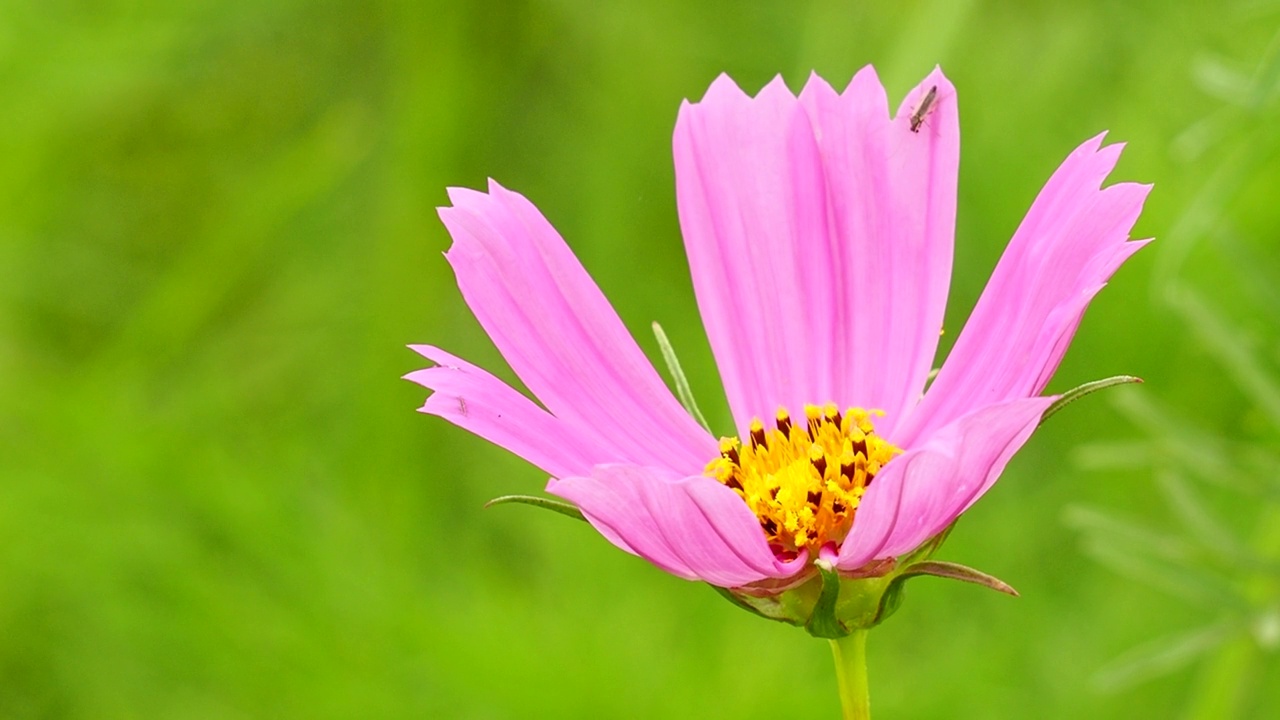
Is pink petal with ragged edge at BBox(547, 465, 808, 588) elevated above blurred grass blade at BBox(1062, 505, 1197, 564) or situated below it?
above

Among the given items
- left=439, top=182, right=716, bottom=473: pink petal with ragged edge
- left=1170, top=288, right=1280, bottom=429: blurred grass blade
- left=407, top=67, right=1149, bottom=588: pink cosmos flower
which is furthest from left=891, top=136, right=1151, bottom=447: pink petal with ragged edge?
left=1170, top=288, right=1280, bottom=429: blurred grass blade

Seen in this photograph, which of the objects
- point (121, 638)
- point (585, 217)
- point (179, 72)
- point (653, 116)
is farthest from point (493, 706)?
point (179, 72)

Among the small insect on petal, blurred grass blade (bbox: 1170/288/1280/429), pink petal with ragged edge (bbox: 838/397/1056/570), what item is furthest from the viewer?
blurred grass blade (bbox: 1170/288/1280/429)

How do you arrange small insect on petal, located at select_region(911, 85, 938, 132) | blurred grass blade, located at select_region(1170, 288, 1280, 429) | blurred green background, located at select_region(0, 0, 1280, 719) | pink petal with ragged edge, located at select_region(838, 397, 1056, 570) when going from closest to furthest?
pink petal with ragged edge, located at select_region(838, 397, 1056, 570)
small insect on petal, located at select_region(911, 85, 938, 132)
blurred grass blade, located at select_region(1170, 288, 1280, 429)
blurred green background, located at select_region(0, 0, 1280, 719)

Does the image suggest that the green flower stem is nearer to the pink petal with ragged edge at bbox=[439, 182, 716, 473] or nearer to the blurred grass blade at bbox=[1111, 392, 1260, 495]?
the pink petal with ragged edge at bbox=[439, 182, 716, 473]

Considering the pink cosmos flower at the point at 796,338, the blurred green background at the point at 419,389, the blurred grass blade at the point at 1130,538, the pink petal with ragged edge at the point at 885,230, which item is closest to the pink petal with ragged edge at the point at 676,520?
the pink cosmos flower at the point at 796,338

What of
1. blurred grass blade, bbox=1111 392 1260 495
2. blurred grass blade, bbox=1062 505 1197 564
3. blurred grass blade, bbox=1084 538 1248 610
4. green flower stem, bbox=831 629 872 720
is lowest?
blurred grass blade, bbox=1084 538 1248 610
